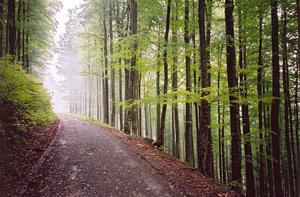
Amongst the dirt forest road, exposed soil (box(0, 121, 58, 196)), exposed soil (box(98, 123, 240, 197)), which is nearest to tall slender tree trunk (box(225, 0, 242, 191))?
exposed soil (box(98, 123, 240, 197))

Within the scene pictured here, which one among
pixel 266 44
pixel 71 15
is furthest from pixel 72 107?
pixel 266 44

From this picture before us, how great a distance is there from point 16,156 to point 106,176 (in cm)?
292

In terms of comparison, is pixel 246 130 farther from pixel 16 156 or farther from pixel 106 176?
pixel 16 156

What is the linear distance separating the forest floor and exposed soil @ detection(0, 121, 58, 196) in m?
0.16

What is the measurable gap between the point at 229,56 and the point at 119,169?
552 cm

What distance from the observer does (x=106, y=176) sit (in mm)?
9195

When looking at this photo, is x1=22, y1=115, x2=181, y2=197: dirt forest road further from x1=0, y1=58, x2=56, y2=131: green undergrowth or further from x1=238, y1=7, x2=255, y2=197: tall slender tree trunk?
x1=238, y1=7, x2=255, y2=197: tall slender tree trunk

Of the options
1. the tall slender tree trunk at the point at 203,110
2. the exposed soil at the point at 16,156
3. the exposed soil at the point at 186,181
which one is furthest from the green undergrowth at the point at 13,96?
the tall slender tree trunk at the point at 203,110

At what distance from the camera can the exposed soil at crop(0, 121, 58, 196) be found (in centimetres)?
775

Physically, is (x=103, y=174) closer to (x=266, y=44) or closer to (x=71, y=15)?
(x=266, y=44)

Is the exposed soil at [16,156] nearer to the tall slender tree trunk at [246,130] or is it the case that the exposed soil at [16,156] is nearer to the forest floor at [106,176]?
the forest floor at [106,176]

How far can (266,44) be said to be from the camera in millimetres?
16828

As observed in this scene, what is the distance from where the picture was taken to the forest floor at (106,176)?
26.2ft

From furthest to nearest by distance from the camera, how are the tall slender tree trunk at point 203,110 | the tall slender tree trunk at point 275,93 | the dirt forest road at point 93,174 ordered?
the tall slender tree trunk at point 275,93 → the tall slender tree trunk at point 203,110 → the dirt forest road at point 93,174
